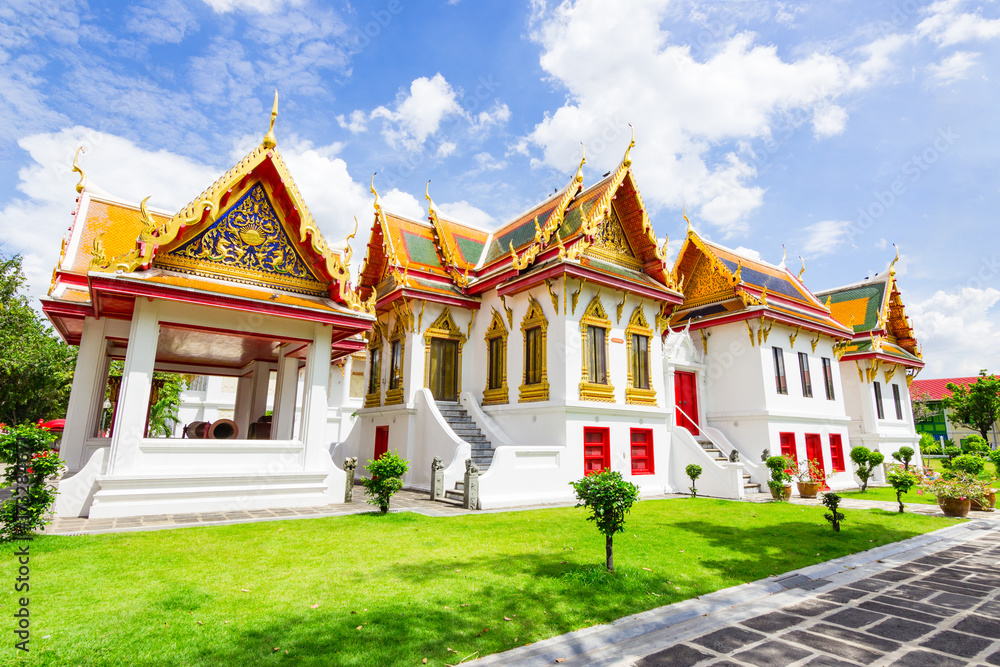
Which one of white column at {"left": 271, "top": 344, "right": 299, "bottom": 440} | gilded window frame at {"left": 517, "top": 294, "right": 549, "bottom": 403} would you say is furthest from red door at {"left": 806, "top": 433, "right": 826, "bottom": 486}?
white column at {"left": 271, "top": 344, "right": 299, "bottom": 440}

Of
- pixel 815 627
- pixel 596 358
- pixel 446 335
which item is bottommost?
pixel 815 627

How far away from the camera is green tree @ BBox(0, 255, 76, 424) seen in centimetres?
2127

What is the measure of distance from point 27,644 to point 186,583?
4.66ft

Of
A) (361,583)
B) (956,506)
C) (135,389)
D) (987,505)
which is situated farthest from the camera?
(987,505)

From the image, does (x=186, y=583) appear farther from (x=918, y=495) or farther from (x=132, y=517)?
(x=918, y=495)

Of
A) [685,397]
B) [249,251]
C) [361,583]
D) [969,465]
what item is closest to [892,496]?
[969,465]

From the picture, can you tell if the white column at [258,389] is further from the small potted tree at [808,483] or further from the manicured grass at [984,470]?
the manicured grass at [984,470]

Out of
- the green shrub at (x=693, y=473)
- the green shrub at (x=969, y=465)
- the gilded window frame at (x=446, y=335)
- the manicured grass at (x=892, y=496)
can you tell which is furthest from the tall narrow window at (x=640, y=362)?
the green shrub at (x=969, y=465)

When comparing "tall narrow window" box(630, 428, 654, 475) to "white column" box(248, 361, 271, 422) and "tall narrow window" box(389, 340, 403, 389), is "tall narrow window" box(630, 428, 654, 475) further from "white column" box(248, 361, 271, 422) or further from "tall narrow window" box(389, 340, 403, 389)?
"white column" box(248, 361, 271, 422)

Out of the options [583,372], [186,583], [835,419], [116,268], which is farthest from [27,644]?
[835,419]

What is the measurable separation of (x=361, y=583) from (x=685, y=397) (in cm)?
1407

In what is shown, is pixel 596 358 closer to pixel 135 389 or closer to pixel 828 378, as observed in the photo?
pixel 135 389

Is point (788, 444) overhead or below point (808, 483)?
overhead

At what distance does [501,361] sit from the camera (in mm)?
14641
